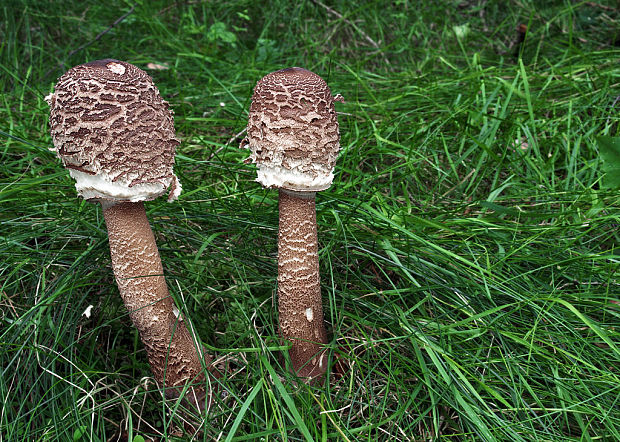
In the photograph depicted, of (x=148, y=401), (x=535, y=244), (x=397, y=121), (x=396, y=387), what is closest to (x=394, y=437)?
(x=396, y=387)

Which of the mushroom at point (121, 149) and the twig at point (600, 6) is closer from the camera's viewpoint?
the mushroom at point (121, 149)

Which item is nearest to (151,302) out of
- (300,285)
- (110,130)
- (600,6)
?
(300,285)

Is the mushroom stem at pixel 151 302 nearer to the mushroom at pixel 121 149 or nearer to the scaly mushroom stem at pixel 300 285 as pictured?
the mushroom at pixel 121 149

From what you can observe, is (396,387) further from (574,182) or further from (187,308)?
(574,182)

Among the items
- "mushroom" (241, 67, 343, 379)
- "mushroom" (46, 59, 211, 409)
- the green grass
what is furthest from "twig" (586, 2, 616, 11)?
"mushroom" (46, 59, 211, 409)

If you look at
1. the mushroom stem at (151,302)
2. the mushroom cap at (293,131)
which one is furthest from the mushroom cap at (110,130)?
the mushroom cap at (293,131)

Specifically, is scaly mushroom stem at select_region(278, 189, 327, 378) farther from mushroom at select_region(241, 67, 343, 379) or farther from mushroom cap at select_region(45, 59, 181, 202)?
mushroom cap at select_region(45, 59, 181, 202)
